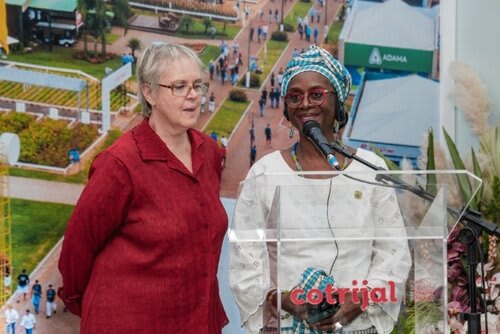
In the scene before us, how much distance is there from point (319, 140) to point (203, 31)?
2402 mm

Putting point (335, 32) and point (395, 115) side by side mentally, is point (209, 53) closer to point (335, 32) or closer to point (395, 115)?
point (335, 32)

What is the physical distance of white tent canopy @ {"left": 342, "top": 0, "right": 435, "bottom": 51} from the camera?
496 centimetres

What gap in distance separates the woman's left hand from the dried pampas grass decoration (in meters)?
2.20

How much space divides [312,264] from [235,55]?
2515 mm

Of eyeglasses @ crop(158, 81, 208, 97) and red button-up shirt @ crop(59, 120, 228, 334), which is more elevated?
eyeglasses @ crop(158, 81, 208, 97)

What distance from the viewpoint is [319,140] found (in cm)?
264

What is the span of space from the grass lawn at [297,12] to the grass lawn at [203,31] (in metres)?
0.27

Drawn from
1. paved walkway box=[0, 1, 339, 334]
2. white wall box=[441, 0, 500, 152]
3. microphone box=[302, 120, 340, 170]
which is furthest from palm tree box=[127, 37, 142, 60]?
microphone box=[302, 120, 340, 170]

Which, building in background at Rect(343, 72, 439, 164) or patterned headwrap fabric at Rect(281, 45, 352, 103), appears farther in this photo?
building in background at Rect(343, 72, 439, 164)

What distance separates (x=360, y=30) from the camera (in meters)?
4.99

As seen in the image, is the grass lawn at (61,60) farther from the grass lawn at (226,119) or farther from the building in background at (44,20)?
the grass lawn at (226,119)

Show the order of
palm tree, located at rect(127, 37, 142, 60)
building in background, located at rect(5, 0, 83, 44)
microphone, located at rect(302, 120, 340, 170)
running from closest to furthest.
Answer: microphone, located at rect(302, 120, 340, 170) → building in background, located at rect(5, 0, 83, 44) → palm tree, located at rect(127, 37, 142, 60)

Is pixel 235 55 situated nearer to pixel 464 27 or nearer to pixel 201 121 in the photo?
pixel 201 121

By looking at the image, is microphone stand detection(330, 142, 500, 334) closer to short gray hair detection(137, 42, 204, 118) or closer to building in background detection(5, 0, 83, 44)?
short gray hair detection(137, 42, 204, 118)
